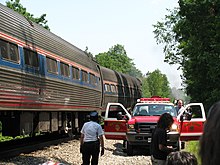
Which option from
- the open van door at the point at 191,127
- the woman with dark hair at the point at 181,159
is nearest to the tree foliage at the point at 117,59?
the open van door at the point at 191,127

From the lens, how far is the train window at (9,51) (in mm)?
9328

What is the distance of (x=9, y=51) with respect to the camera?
9719mm

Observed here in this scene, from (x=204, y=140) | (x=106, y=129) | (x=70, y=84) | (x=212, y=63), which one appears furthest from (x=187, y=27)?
(x=204, y=140)

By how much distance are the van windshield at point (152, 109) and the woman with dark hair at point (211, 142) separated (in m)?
11.7

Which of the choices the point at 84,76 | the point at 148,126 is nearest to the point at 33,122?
the point at 148,126

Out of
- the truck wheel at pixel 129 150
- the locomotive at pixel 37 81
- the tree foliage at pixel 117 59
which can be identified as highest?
the tree foliage at pixel 117 59

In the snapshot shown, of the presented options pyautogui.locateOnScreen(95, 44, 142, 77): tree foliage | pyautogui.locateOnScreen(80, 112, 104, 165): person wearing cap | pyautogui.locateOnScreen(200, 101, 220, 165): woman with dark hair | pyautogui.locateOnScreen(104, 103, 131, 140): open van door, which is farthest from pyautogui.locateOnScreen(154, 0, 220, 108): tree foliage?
pyautogui.locateOnScreen(95, 44, 142, 77): tree foliage

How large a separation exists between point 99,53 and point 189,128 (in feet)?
230

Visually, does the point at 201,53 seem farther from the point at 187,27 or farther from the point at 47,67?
the point at 47,67

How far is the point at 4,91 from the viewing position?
9219mm

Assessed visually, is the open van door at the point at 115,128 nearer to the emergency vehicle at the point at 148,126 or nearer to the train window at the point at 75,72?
the emergency vehicle at the point at 148,126

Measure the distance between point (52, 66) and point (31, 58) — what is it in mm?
1891

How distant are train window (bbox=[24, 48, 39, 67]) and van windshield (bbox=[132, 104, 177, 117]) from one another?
3.78 metres

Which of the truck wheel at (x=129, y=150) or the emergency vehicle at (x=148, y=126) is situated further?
the truck wheel at (x=129, y=150)
